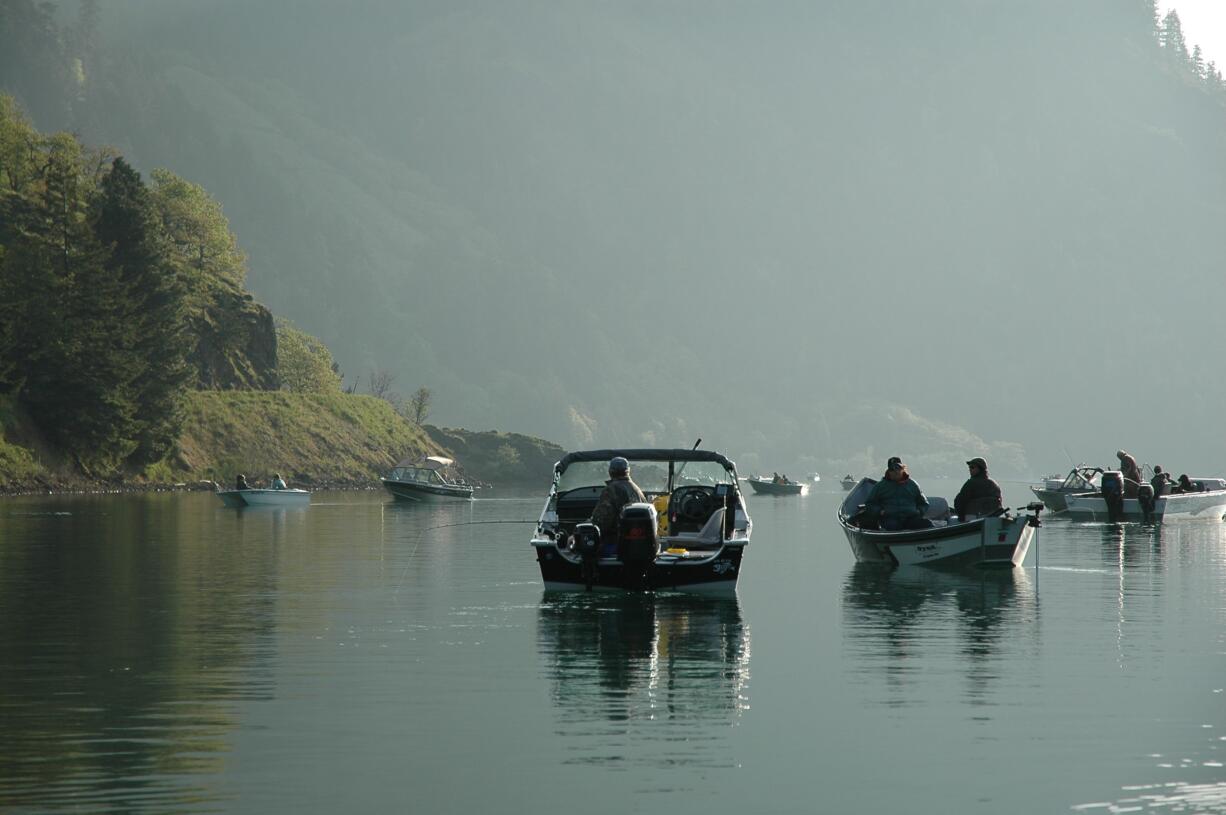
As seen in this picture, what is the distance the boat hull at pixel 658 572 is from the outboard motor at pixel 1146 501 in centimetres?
4514

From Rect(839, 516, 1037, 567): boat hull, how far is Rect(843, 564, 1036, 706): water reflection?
1.37ft

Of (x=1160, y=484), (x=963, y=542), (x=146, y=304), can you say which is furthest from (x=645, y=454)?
(x=146, y=304)

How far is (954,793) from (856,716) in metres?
4.09

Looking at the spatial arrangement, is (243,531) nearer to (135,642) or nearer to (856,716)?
(135,642)

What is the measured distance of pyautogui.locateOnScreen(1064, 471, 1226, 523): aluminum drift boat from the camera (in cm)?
7275

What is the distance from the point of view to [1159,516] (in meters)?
74.4

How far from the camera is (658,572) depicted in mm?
30516

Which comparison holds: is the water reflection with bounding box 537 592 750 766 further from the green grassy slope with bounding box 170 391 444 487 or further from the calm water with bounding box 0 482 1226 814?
the green grassy slope with bounding box 170 391 444 487

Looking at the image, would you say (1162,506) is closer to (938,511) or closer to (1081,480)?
(1081,480)

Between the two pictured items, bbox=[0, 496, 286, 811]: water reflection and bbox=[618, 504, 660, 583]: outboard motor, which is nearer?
bbox=[0, 496, 286, 811]: water reflection

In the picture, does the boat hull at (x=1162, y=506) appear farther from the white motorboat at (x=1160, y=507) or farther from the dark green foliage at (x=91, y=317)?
the dark green foliage at (x=91, y=317)

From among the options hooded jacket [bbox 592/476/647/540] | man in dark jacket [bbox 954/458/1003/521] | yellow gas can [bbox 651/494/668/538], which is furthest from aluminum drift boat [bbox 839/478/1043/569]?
hooded jacket [bbox 592/476/647/540]

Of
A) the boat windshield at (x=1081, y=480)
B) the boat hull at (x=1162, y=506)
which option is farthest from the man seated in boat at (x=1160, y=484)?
the boat windshield at (x=1081, y=480)

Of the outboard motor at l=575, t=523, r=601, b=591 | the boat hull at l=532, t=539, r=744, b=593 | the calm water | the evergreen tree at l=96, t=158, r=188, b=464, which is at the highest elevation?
the evergreen tree at l=96, t=158, r=188, b=464
